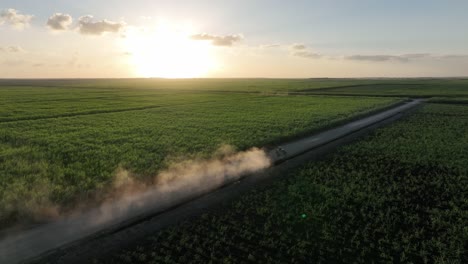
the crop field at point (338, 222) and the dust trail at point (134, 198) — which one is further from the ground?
the dust trail at point (134, 198)

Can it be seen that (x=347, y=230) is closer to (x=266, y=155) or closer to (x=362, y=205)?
(x=362, y=205)

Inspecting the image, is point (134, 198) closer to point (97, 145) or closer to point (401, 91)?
point (97, 145)

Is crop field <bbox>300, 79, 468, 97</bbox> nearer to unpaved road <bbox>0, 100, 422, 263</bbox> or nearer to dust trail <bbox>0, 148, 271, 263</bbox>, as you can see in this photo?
dust trail <bbox>0, 148, 271, 263</bbox>

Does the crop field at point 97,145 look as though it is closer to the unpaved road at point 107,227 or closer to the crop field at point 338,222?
the unpaved road at point 107,227

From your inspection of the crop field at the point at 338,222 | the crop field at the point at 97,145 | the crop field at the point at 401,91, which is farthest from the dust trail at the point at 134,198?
the crop field at the point at 401,91

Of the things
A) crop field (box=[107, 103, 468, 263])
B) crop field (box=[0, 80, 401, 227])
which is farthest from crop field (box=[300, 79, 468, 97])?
crop field (box=[107, 103, 468, 263])

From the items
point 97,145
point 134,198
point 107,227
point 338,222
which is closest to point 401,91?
point 97,145

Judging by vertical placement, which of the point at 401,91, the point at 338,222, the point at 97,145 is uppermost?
the point at 401,91
